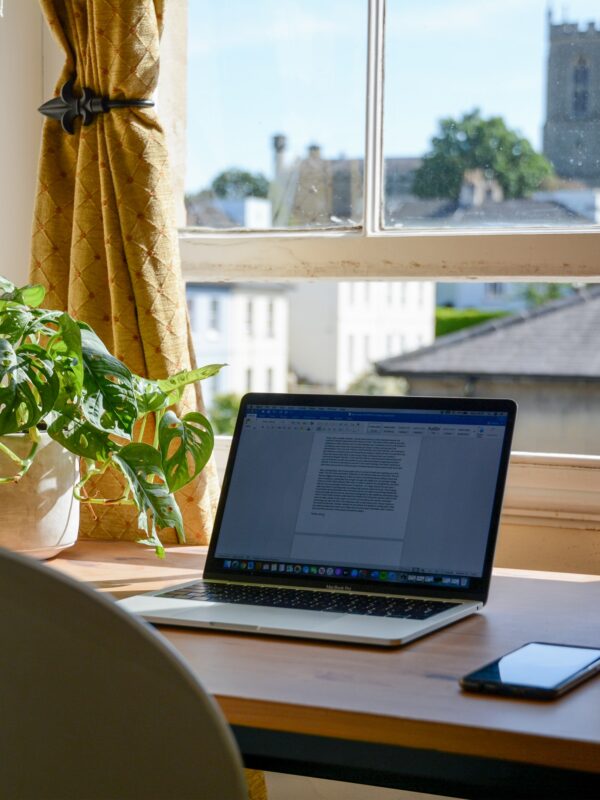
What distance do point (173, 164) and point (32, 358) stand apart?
629mm

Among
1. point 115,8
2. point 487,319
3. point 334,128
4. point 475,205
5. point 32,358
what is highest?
point 115,8

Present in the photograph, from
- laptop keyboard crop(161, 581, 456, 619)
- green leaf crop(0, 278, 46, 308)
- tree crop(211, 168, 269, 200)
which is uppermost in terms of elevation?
tree crop(211, 168, 269, 200)

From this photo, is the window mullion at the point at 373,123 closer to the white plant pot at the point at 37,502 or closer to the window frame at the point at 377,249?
the window frame at the point at 377,249

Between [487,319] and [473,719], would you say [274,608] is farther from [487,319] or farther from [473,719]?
[487,319]

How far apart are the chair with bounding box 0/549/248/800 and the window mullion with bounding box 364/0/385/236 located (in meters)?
1.12

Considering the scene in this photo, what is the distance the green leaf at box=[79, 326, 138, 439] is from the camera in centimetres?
127

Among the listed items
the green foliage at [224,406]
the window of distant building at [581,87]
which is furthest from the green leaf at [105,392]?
the green foliage at [224,406]

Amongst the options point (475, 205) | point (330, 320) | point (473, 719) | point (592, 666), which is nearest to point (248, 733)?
point (473, 719)

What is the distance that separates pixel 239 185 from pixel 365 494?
1.04 m

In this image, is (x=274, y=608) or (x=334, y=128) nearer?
(x=274, y=608)

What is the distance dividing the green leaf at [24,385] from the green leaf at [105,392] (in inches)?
1.6

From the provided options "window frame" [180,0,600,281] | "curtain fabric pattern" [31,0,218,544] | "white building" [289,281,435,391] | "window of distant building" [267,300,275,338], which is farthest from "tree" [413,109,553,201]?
"window of distant building" [267,300,275,338]

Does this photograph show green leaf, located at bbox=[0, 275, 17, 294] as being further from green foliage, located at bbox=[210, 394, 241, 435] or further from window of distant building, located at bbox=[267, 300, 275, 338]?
window of distant building, located at bbox=[267, 300, 275, 338]

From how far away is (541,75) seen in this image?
1658 millimetres
